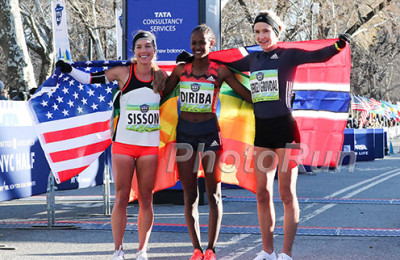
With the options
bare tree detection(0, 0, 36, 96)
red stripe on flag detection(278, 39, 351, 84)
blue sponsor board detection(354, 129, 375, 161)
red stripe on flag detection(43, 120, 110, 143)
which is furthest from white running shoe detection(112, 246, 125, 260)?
blue sponsor board detection(354, 129, 375, 161)

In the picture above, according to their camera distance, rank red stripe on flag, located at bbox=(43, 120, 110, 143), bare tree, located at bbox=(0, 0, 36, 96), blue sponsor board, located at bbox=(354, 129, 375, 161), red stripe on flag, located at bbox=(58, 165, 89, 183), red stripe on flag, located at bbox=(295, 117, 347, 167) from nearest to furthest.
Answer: red stripe on flag, located at bbox=(295, 117, 347, 167) < red stripe on flag, located at bbox=(58, 165, 89, 183) < red stripe on flag, located at bbox=(43, 120, 110, 143) < bare tree, located at bbox=(0, 0, 36, 96) < blue sponsor board, located at bbox=(354, 129, 375, 161)

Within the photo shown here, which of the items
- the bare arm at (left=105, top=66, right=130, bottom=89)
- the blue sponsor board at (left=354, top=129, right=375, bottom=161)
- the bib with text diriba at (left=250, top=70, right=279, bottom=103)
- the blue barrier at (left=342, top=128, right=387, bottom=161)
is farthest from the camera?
the blue sponsor board at (left=354, top=129, right=375, bottom=161)

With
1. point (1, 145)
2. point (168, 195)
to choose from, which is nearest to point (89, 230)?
point (1, 145)

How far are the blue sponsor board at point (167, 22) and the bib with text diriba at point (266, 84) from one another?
4683 millimetres

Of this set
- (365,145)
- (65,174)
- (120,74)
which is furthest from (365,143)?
(120,74)

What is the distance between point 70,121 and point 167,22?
12.4ft

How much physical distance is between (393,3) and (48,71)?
57.7 feet

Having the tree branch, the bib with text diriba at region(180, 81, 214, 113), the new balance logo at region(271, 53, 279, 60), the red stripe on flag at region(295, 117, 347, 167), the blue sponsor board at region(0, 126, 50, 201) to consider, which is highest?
the tree branch

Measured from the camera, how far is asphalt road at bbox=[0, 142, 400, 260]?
270 inches

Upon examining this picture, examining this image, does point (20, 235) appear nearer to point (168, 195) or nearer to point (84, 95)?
point (84, 95)

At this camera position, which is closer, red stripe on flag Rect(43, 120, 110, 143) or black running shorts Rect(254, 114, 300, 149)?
black running shorts Rect(254, 114, 300, 149)

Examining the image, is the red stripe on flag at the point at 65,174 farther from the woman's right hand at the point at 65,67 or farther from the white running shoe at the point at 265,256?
the white running shoe at the point at 265,256

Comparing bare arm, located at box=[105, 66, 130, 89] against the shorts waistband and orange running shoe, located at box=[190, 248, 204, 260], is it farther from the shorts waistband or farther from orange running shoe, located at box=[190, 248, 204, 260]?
orange running shoe, located at box=[190, 248, 204, 260]

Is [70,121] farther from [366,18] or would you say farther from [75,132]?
[366,18]
